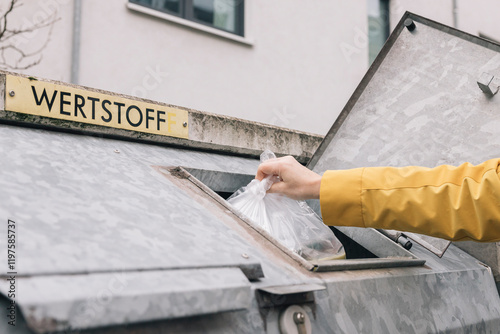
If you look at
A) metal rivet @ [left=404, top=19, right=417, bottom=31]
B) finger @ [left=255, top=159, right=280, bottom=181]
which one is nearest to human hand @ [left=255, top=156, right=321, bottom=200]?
finger @ [left=255, top=159, right=280, bottom=181]

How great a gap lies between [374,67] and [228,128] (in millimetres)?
558

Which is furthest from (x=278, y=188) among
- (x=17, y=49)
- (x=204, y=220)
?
(x=17, y=49)

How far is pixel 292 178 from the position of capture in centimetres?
130

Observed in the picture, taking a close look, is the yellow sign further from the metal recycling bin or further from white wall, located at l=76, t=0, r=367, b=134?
white wall, located at l=76, t=0, r=367, b=134

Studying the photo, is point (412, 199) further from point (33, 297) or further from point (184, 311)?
point (33, 297)

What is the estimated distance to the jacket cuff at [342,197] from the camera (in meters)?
1.16

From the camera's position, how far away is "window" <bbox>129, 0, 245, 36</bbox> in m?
4.68

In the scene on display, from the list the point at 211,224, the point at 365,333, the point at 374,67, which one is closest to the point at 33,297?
the point at 211,224

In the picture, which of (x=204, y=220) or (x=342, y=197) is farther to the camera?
(x=342, y=197)

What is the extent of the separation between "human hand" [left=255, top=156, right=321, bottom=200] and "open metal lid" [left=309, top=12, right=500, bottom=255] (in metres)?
0.42

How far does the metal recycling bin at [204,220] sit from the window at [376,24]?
5.18 meters

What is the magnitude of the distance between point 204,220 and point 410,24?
3.53 ft

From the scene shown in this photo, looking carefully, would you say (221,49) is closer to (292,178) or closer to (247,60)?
(247,60)

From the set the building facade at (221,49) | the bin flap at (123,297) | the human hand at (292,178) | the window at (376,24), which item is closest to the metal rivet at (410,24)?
the human hand at (292,178)
